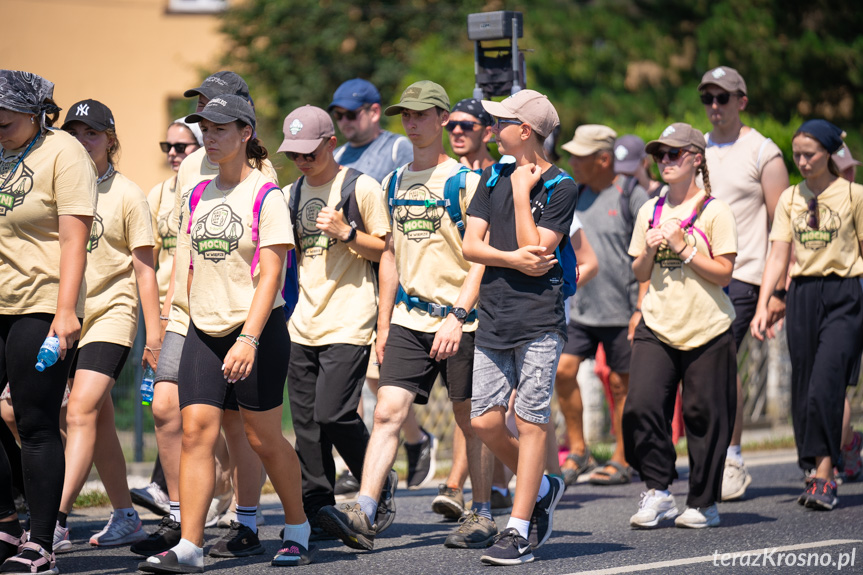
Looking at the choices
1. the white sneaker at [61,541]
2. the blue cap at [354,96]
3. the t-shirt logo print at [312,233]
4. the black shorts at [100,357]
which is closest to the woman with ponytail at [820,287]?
the blue cap at [354,96]

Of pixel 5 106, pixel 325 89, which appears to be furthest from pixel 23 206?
pixel 325 89

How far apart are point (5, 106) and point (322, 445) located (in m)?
2.41

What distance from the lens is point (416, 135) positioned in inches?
256

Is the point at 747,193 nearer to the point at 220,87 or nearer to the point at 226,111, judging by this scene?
the point at 220,87

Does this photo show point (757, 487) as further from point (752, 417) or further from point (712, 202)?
point (752, 417)

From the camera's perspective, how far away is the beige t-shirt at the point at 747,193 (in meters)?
8.12

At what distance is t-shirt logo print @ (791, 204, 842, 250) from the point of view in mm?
7574

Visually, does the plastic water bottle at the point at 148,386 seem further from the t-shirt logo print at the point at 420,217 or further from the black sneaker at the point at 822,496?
the black sneaker at the point at 822,496

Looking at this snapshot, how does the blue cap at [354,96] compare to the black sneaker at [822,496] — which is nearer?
the black sneaker at [822,496]

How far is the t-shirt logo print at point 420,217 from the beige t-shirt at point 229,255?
3.49 ft

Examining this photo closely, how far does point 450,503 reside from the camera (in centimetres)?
710

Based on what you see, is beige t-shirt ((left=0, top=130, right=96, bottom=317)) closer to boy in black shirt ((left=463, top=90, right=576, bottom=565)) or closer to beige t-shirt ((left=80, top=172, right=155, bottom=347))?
beige t-shirt ((left=80, top=172, right=155, bottom=347))

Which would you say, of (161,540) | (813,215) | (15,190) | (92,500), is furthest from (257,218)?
(813,215)

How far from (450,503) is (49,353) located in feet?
8.96
